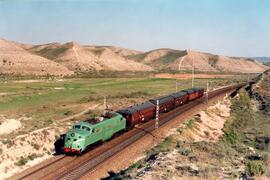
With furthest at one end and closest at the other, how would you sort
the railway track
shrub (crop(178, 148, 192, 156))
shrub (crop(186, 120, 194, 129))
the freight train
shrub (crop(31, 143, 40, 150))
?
shrub (crop(186, 120, 194, 129)) < shrub (crop(31, 143, 40, 150)) < the freight train < shrub (crop(178, 148, 192, 156)) < the railway track

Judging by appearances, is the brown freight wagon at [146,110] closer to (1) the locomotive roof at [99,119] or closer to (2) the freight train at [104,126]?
(2) the freight train at [104,126]

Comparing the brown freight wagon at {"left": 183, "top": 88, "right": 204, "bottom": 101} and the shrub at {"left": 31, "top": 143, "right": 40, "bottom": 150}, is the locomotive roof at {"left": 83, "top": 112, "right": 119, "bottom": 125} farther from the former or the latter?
the brown freight wagon at {"left": 183, "top": 88, "right": 204, "bottom": 101}

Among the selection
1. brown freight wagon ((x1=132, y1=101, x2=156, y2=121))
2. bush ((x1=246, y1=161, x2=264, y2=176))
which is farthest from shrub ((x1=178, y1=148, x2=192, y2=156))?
brown freight wagon ((x1=132, y1=101, x2=156, y2=121))

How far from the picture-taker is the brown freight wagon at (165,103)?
184ft

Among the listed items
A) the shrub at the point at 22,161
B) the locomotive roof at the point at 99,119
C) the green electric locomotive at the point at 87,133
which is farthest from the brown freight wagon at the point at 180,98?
the shrub at the point at 22,161

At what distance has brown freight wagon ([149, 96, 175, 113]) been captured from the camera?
184 feet

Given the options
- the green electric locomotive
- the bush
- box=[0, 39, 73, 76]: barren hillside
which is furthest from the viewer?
box=[0, 39, 73, 76]: barren hillside

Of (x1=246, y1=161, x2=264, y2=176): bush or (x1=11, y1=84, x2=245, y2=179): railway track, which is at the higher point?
(x1=246, y1=161, x2=264, y2=176): bush

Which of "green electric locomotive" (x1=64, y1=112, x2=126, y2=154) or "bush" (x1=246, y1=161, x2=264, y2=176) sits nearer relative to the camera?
"bush" (x1=246, y1=161, x2=264, y2=176)

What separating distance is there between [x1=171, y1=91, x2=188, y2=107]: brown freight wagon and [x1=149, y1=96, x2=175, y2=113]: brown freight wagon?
5.35 ft

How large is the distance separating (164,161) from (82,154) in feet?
30.7

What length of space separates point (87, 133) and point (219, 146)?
1258cm

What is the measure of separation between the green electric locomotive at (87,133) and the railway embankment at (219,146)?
4.44 meters

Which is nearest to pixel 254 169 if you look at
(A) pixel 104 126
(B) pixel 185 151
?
(B) pixel 185 151
